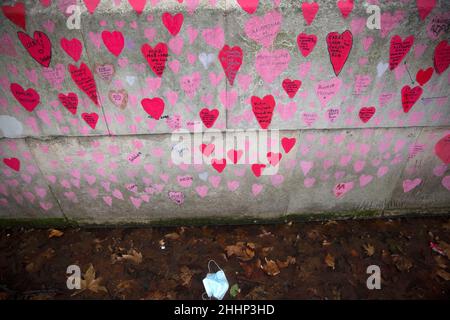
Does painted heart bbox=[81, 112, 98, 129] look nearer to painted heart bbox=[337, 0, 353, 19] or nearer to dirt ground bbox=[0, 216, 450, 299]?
dirt ground bbox=[0, 216, 450, 299]

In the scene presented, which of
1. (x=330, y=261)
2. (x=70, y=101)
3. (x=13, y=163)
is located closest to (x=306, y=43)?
(x=70, y=101)

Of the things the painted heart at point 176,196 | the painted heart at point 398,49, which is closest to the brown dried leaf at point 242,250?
the painted heart at point 176,196

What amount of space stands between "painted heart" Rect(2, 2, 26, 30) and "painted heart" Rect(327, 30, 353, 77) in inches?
103

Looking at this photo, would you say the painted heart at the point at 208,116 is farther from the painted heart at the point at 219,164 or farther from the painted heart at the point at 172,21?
the painted heart at the point at 172,21

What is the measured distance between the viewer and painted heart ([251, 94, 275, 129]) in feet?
9.04

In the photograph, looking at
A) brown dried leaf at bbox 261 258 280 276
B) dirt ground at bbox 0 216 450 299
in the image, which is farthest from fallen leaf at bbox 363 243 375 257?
brown dried leaf at bbox 261 258 280 276

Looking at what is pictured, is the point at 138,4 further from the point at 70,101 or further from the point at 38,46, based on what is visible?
the point at 70,101

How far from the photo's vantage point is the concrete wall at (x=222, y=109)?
2.32 metres

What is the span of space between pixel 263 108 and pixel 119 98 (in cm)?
146

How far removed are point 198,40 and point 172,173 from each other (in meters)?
1.56

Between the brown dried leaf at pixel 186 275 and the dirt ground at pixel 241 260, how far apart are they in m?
0.01

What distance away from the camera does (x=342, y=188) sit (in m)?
3.52
